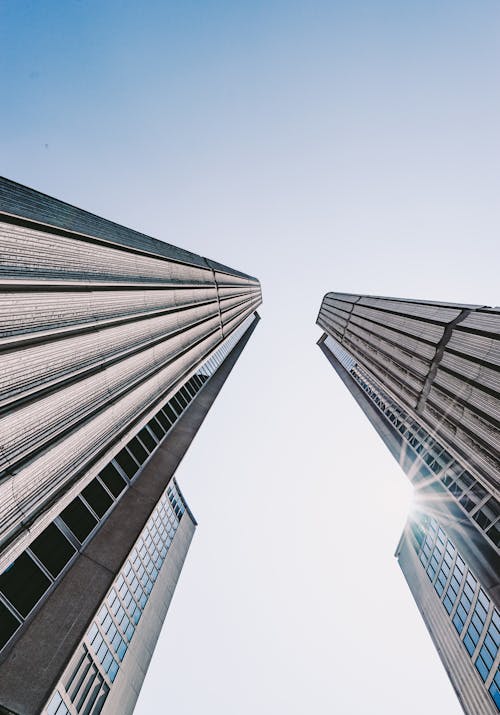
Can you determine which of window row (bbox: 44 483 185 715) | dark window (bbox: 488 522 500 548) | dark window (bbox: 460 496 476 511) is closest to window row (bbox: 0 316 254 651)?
window row (bbox: 44 483 185 715)

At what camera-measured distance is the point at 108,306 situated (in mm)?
17188

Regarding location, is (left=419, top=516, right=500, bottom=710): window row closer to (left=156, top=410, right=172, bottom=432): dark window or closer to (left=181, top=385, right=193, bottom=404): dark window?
(left=156, top=410, right=172, bottom=432): dark window

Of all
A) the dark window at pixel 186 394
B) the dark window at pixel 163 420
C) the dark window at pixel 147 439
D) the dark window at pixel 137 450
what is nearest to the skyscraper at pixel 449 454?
the dark window at pixel 137 450

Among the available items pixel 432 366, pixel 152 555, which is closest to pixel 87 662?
pixel 152 555

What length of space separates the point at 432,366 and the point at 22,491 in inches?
811

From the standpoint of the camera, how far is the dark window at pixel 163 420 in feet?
114

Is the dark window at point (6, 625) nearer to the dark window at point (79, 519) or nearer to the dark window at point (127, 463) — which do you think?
the dark window at point (79, 519)

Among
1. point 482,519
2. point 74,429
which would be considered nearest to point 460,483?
point 482,519

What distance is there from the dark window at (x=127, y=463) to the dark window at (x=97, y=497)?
118 inches

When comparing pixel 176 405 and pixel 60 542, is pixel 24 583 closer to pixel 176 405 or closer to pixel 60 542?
pixel 60 542

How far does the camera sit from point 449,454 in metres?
34.1

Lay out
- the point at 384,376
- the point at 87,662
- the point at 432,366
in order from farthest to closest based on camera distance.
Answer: the point at 384,376, the point at 87,662, the point at 432,366

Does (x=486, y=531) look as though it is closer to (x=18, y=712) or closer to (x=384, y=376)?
(x=384, y=376)

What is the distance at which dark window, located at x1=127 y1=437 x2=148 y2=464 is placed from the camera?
27422mm
